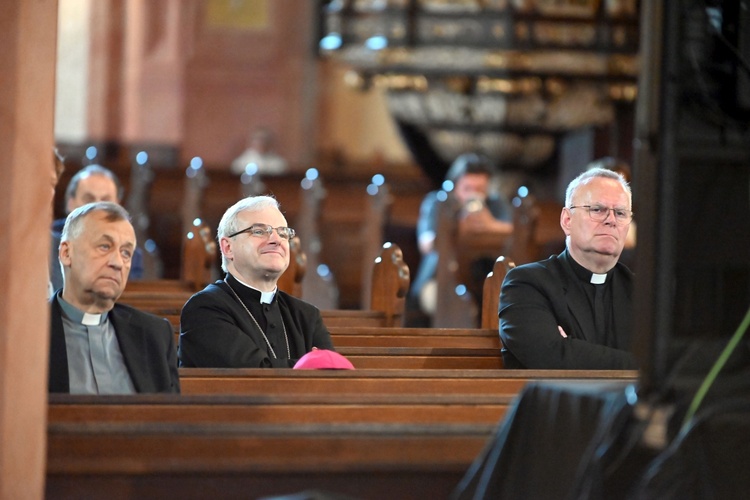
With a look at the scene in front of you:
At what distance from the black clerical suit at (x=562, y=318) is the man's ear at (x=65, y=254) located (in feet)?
5.14

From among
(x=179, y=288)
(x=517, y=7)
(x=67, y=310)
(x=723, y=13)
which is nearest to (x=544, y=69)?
(x=517, y=7)

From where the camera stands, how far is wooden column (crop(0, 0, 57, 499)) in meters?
2.56

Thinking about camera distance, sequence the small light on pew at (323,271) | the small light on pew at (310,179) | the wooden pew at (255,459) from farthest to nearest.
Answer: the small light on pew at (310,179) < the small light on pew at (323,271) < the wooden pew at (255,459)

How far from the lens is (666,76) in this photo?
2.37 m

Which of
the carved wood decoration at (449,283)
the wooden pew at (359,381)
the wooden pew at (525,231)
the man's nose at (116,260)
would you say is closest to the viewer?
the wooden pew at (359,381)

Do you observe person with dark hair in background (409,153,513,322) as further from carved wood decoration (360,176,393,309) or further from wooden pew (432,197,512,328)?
carved wood decoration (360,176,393,309)

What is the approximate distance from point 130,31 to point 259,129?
6.14 ft

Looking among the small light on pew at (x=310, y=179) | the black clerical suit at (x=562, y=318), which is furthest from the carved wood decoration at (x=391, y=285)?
the small light on pew at (x=310, y=179)

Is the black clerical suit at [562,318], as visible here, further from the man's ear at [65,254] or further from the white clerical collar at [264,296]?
the man's ear at [65,254]

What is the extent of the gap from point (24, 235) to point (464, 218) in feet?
20.4

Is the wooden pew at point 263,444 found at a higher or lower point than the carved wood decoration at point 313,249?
lower

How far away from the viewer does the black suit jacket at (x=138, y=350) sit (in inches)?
142

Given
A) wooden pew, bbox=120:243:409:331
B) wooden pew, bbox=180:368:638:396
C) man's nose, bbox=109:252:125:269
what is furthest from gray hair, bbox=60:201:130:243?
wooden pew, bbox=120:243:409:331

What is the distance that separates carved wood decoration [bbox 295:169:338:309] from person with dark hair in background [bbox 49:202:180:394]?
4.92m
